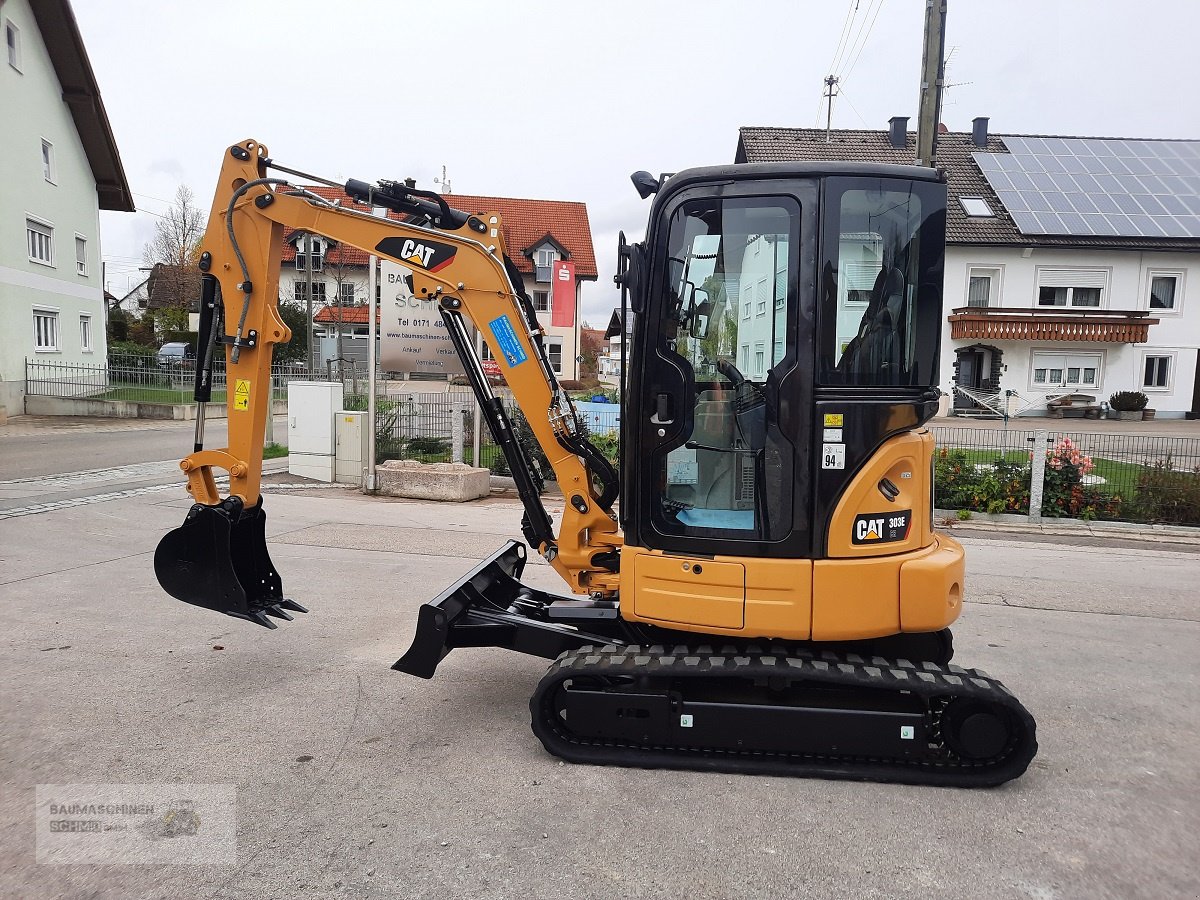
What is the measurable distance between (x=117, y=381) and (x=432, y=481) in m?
15.8

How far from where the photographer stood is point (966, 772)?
380cm

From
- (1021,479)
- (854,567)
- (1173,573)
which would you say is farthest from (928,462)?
(1021,479)

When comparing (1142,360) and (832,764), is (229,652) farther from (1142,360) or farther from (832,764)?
(1142,360)

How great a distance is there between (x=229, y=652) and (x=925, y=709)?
4.17 metres

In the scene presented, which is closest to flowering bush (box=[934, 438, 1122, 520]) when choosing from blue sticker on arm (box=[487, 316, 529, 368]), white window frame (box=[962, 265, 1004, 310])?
blue sticker on arm (box=[487, 316, 529, 368])

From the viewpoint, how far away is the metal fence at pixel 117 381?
21.8 m

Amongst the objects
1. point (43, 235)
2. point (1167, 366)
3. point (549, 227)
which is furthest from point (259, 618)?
point (549, 227)

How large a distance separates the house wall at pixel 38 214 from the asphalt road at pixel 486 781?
61.1ft

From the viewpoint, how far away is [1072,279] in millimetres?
30984

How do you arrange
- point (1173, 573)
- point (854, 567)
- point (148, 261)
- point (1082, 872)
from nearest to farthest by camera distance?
point (1082, 872)
point (854, 567)
point (1173, 573)
point (148, 261)

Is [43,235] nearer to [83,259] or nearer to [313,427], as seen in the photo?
[83,259]

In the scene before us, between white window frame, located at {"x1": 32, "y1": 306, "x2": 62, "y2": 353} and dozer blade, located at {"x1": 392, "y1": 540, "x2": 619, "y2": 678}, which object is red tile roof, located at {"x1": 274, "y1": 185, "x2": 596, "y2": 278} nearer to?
white window frame, located at {"x1": 32, "y1": 306, "x2": 62, "y2": 353}

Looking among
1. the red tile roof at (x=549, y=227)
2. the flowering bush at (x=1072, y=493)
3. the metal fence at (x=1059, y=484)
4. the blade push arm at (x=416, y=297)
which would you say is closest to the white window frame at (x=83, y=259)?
the red tile roof at (x=549, y=227)

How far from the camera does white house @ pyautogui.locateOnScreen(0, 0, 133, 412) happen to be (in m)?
21.1
